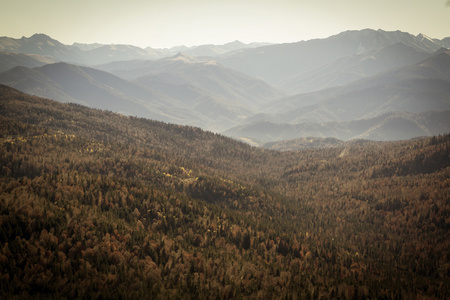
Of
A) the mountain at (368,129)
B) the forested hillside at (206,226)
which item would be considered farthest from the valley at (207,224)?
the mountain at (368,129)

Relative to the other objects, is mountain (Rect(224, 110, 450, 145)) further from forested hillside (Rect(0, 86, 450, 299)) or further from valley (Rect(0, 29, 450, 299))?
forested hillside (Rect(0, 86, 450, 299))

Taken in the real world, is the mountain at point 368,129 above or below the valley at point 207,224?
above

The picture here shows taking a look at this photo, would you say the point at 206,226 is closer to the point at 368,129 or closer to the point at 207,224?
the point at 207,224

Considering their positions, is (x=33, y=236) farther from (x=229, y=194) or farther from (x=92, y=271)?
(x=229, y=194)

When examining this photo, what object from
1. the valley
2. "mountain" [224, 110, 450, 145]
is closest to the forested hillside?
the valley

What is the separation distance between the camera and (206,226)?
1778cm

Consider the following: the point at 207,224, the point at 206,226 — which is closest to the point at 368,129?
the point at 207,224

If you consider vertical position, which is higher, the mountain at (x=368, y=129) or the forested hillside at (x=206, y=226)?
the mountain at (x=368, y=129)

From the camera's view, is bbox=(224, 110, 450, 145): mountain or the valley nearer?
the valley

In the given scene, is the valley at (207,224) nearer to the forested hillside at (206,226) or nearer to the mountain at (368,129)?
the forested hillside at (206,226)

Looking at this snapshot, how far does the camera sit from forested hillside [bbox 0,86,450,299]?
416 inches

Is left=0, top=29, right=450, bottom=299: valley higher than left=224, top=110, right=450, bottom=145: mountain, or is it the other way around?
left=224, top=110, right=450, bottom=145: mountain

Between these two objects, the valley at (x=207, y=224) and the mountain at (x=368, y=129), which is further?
the mountain at (x=368, y=129)

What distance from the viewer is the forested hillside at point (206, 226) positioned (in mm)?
10570
